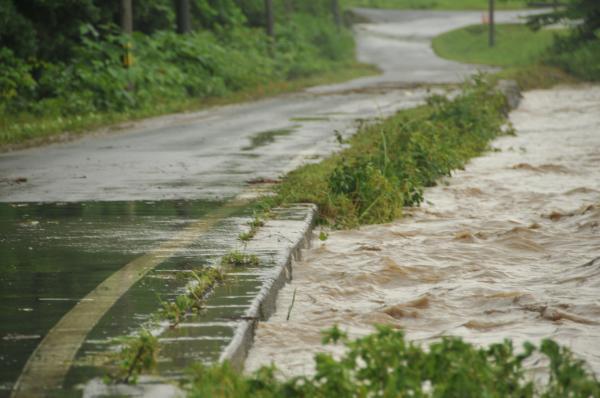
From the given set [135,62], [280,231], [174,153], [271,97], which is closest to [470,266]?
[280,231]

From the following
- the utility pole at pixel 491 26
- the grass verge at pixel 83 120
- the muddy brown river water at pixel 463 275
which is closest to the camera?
the muddy brown river water at pixel 463 275

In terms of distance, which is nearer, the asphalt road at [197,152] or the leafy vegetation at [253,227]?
the leafy vegetation at [253,227]

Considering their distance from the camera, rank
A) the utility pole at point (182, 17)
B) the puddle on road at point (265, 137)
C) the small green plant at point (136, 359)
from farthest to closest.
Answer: the utility pole at point (182, 17) → the puddle on road at point (265, 137) → the small green plant at point (136, 359)

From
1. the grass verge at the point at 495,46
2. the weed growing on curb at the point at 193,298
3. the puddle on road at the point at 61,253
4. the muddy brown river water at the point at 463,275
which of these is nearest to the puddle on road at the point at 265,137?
the muddy brown river water at the point at 463,275

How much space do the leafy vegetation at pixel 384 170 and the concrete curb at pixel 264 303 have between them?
1.10 m

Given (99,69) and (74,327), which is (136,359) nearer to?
(74,327)

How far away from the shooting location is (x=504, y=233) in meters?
9.14

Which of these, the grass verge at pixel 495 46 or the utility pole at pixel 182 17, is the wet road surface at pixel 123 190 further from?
the grass verge at pixel 495 46

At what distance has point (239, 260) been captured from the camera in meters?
6.66

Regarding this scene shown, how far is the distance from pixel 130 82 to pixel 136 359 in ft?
66.5

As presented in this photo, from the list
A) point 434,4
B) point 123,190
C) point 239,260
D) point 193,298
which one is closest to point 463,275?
point 239,260

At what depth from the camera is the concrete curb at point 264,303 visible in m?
4.87

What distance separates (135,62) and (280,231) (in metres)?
18.8

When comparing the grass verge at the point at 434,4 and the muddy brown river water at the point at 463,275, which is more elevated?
the muddy brown river water at the point at 463,275
